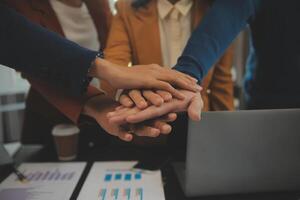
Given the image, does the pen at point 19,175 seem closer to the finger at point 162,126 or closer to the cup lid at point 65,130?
the cup lid at point 65,130

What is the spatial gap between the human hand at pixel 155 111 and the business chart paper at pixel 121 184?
Result: 16 centimetres

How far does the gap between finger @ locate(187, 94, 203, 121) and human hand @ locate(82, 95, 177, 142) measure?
0.12ft

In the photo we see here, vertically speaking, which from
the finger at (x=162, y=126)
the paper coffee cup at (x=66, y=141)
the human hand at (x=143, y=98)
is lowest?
the paper coffee cup at (x=66, y=141)

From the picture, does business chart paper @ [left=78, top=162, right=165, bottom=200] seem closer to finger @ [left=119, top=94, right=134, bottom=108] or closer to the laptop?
the laptop

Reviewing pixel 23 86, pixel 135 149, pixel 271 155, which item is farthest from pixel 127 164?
pixel 23 86

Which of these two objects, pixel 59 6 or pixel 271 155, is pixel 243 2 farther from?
pixel 59 6

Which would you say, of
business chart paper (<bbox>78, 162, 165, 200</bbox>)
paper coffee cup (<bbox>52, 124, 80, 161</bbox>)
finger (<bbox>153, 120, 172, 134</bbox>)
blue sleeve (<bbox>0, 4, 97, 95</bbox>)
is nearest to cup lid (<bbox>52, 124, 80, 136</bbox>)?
paper coffee cup (<bbox>52, 124, 80, 161</bbox>)

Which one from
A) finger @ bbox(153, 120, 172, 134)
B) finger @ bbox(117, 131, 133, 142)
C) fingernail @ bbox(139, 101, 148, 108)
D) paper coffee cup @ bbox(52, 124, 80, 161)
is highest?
fingernail @ bbox(139, 101, 148, 108)

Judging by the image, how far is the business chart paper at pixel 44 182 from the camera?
0.65 metres

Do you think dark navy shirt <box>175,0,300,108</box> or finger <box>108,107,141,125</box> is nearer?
finger <box>108,107,141,125</box>

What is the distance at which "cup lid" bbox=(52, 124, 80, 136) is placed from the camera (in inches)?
32.2

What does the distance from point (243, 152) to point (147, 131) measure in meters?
0.19

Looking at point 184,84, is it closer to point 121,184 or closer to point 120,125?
point 120,125

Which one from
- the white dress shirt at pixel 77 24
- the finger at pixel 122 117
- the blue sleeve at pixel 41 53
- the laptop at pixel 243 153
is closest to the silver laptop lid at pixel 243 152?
the laptop at pixel 243 153
